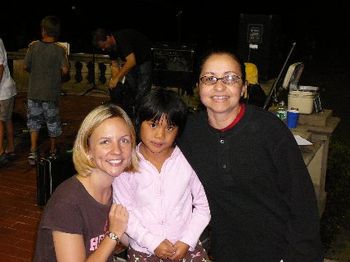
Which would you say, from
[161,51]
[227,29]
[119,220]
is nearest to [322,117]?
[119,220]


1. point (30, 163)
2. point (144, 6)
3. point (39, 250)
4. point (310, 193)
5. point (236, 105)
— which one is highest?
point (144, 6)

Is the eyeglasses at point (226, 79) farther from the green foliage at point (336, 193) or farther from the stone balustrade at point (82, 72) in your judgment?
the stone balustrade at point (82, 72)

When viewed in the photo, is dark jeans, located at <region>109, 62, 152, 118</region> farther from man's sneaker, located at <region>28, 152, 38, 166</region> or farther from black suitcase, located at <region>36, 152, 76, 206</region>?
black suitcase, located at <region>36, 152, 76, 206</region>

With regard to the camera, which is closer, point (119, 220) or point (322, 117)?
point (119, 220)

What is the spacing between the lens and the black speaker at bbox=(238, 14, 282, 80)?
8.20 m

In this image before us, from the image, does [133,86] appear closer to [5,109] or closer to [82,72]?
[5,109]

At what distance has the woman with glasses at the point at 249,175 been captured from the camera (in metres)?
2.01

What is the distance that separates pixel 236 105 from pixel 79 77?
934 centimetres

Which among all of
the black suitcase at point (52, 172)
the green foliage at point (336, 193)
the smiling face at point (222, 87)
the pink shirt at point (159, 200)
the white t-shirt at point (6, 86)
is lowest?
the green foliage at point (336, 193)

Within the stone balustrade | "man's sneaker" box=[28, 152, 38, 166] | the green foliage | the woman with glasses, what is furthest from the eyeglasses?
the stone balustrade

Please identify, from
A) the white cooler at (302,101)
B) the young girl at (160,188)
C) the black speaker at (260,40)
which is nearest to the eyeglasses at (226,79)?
the young girl at (160,188)

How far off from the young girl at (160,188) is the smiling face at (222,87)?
32 centimetres

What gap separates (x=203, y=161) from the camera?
7.23 ft

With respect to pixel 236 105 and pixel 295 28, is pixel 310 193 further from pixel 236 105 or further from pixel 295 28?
pixel 295 28
